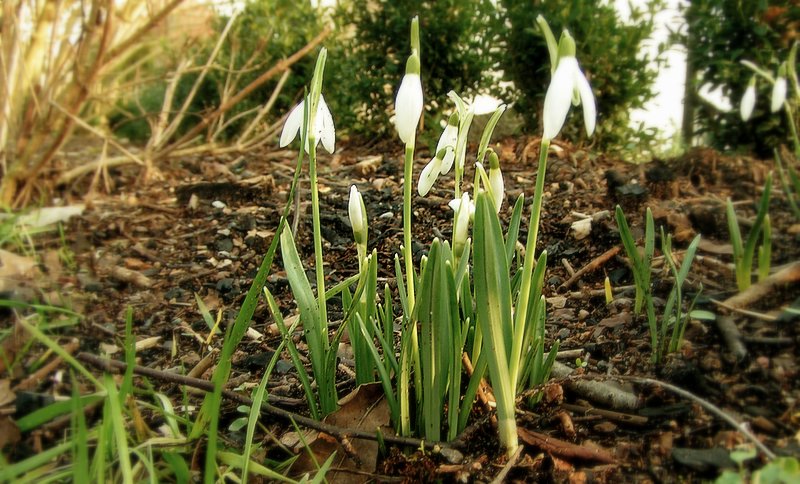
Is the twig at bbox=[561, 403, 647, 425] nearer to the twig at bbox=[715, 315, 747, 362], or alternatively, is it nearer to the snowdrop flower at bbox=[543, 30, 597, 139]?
the twig at bbox=[715, 315, 747, 362]

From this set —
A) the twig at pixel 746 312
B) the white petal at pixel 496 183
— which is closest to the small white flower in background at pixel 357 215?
the white petal at pixel 496 183

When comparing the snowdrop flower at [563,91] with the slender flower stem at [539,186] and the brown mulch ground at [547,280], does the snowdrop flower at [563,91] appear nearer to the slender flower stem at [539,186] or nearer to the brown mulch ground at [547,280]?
the slender flower stem at [539,186]

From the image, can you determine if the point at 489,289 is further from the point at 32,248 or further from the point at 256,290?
the point at 32,248

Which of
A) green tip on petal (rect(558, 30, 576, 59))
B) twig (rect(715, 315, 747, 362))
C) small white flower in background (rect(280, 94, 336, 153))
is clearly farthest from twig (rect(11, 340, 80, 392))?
twig (rect(715, 315, 747, 362))

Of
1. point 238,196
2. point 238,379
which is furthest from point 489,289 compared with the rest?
point 238,196

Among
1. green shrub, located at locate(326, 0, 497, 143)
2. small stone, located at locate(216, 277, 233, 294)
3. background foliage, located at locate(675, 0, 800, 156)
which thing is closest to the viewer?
small stone, located at locate(216, 277, 233, 294)

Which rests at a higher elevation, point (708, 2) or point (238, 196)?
point (708, 2)

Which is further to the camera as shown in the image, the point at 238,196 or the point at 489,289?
the point at 238,196

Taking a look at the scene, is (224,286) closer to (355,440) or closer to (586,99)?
(355,440)
